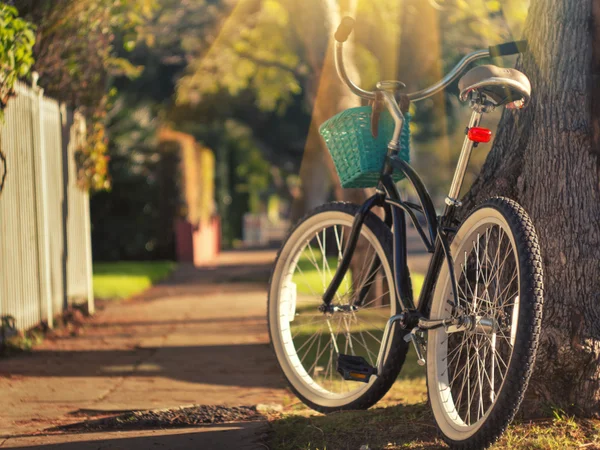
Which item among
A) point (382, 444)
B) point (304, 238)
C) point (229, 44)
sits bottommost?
point (382, 444)

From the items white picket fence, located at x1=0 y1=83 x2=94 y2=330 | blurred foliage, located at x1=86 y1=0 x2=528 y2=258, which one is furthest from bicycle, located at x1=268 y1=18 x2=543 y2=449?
white picket fence, located at x1=0 y1=83 x2=94 y2=330

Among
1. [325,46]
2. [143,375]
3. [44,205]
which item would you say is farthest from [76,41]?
[143,375]

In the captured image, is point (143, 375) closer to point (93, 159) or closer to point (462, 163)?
point (462, 163)

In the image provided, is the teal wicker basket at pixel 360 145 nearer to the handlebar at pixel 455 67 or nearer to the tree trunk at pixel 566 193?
the handlebar at pixel 455 67

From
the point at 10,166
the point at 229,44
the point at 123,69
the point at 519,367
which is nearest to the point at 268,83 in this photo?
the point at 229,44

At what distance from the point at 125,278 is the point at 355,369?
428 inches

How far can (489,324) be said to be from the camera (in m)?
3.37

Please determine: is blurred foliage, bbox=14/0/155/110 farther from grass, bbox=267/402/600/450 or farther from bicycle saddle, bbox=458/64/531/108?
bicycle saddle, bbox=458/64/531/108

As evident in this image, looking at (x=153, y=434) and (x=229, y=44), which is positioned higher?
(x=229, y=44)

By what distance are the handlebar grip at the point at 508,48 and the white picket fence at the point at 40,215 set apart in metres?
4.32

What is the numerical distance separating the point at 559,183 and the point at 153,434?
2160mm

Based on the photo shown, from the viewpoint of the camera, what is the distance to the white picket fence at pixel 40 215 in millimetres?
7386

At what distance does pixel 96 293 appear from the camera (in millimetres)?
12266

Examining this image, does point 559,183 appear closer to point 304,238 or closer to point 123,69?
point 304,238
